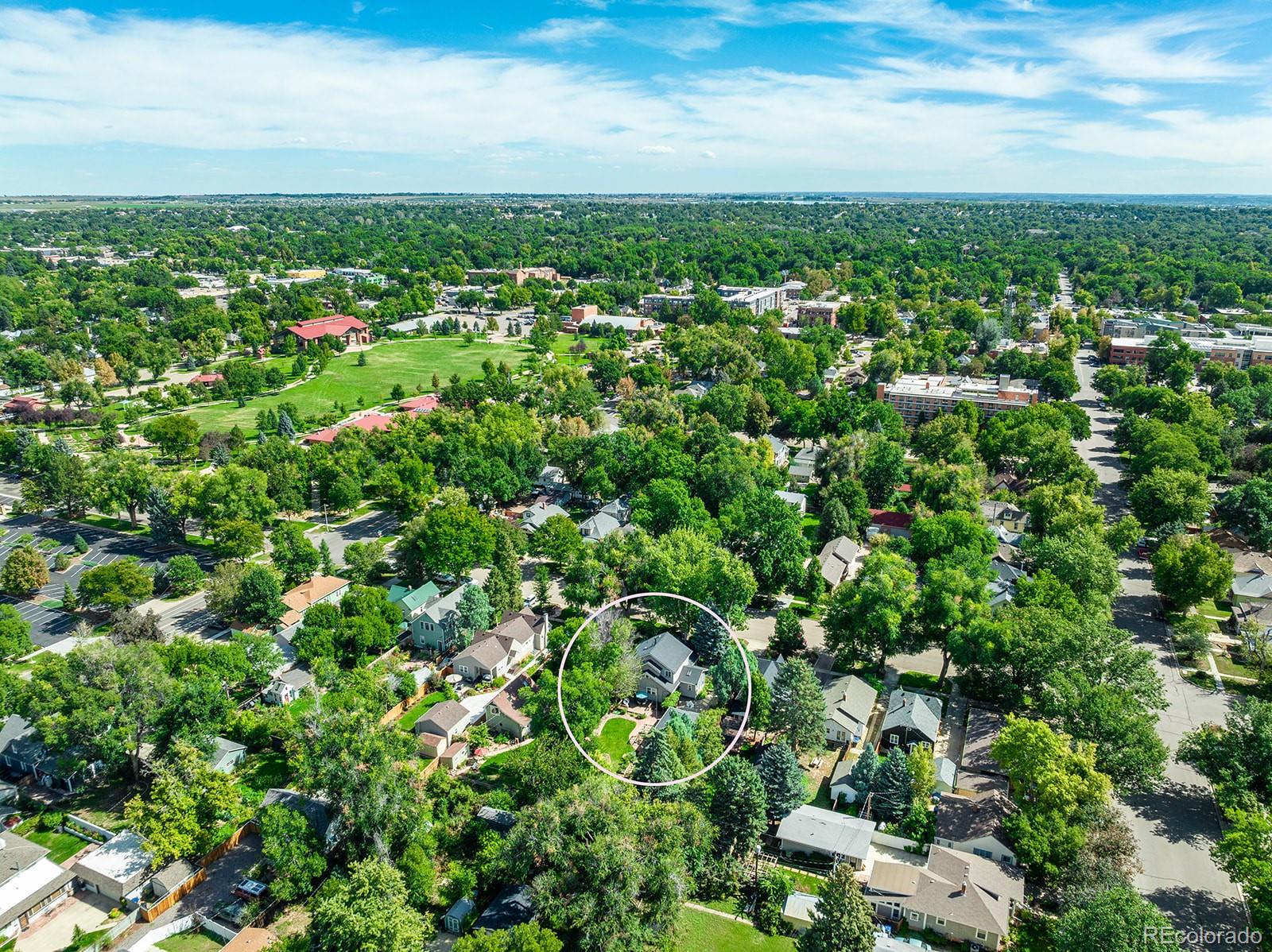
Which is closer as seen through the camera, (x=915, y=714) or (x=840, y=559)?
(x=915, y=714)

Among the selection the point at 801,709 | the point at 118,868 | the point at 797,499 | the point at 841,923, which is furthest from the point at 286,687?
the point at 797,499

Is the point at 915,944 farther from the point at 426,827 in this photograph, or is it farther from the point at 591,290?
the point at 591,290

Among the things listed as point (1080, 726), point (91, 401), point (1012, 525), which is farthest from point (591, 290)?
point (1080, 726)

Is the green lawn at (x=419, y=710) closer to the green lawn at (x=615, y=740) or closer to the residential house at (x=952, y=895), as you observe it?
the green lawn at (x=615, y=740)

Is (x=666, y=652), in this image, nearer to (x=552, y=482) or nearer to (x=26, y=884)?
(x=26, y=884)

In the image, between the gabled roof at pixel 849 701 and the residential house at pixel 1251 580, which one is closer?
the gabled roof at pixel 849 701

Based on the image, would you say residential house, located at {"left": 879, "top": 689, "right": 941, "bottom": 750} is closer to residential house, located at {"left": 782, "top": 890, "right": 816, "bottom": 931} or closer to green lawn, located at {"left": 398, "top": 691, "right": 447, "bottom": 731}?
residential house, located at {"left": 782, "top": 890, "right": 816, "bottom": 931}

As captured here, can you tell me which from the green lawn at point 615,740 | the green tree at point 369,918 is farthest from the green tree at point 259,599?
the green tree at point 369,918
